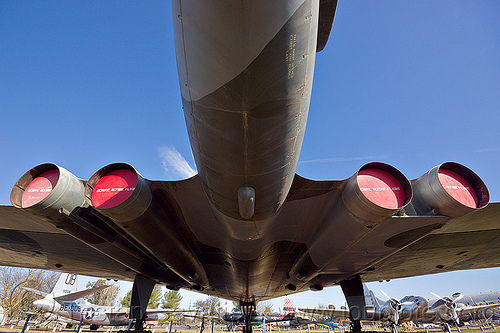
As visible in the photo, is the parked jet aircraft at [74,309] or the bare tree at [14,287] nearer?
the parked jet aircraft at [74,309]

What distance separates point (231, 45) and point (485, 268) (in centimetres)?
1315

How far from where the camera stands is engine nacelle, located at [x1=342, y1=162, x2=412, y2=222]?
11.1 ft

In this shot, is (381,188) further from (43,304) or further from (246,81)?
(43,304)

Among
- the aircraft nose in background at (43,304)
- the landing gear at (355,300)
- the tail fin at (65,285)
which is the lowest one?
the aircraft nose in background at (43,304)

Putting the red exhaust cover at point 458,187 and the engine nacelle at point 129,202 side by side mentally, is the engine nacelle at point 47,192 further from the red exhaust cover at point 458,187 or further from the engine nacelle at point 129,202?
the red exhaust cover at point 458,187

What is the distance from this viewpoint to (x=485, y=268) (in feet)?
31.6

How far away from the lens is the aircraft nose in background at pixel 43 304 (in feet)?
Result: 69.8

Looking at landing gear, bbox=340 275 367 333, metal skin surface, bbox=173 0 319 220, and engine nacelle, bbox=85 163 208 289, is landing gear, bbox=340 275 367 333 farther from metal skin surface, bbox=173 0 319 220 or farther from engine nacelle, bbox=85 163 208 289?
metal skin surface, bbox=173 0 319 220

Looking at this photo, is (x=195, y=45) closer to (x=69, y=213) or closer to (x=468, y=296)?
(x=69, y=213)

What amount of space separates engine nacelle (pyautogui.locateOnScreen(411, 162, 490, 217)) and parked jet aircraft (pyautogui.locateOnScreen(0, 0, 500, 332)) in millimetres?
17

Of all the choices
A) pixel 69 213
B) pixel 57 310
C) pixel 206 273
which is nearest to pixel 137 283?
pixel 206 273

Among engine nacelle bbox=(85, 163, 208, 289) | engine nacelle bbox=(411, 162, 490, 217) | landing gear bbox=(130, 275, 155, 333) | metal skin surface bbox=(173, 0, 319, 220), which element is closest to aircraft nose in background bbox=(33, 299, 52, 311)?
landing gear bbox=(130, 275, 155, 333)

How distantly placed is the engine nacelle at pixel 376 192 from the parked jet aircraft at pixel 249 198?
2cm

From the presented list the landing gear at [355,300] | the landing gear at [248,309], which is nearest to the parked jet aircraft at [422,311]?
the landing gear at [248,309]
